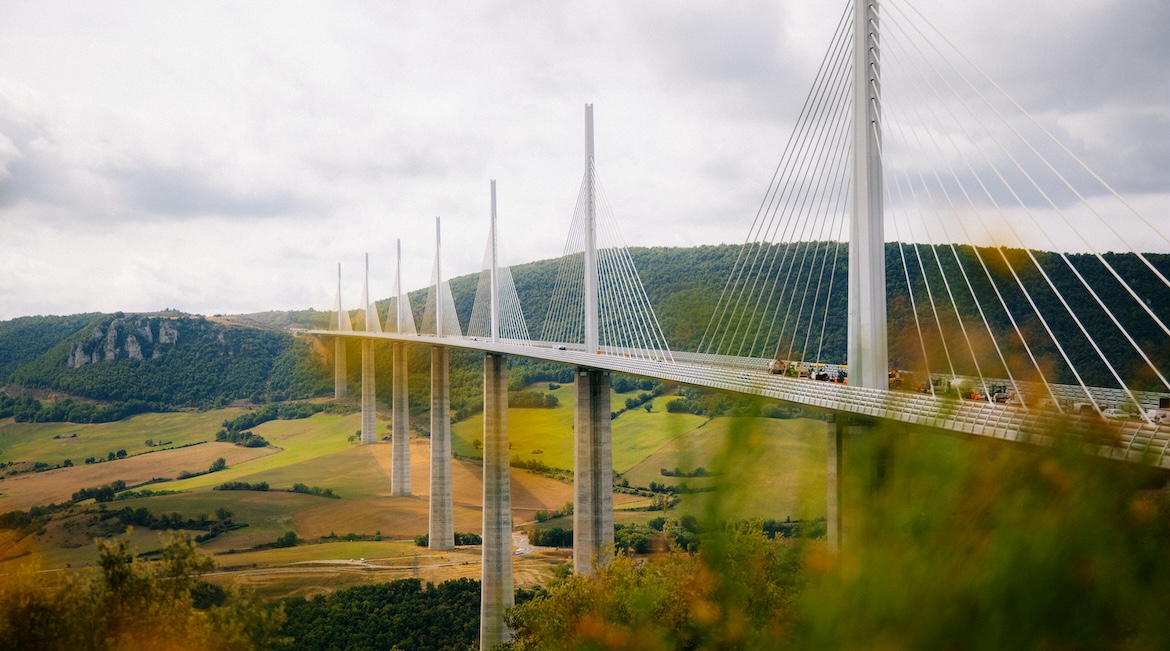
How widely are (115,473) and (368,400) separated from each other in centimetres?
2234

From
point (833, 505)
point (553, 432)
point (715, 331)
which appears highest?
point (715, 331)

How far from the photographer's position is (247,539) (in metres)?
24.9

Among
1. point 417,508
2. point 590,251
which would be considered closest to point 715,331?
point 590,251

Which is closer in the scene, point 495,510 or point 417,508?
point 495,510

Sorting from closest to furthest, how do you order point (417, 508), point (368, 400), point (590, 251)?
point (590, 251) < point (417, 508) < point (368, 400)

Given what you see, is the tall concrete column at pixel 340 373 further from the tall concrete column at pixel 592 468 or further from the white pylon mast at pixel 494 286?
the tall concrete column at pixel 592 468

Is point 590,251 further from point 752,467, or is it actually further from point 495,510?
point 752,467

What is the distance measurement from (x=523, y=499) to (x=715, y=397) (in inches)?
1415

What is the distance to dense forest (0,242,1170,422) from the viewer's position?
40.6 inches

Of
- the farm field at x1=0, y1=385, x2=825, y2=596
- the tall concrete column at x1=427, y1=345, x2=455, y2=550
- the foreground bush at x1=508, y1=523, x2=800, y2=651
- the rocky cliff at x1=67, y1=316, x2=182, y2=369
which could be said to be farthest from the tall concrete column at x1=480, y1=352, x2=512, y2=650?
the foreground bush at x1=508, y1=523, x2=800, y2=651

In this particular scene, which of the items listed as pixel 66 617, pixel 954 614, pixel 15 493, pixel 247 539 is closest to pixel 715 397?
pixel 954 614

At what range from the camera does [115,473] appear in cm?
2730

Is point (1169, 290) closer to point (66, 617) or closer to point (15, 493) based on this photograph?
point (66, 617)

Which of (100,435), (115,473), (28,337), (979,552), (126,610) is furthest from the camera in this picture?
(100,435)
